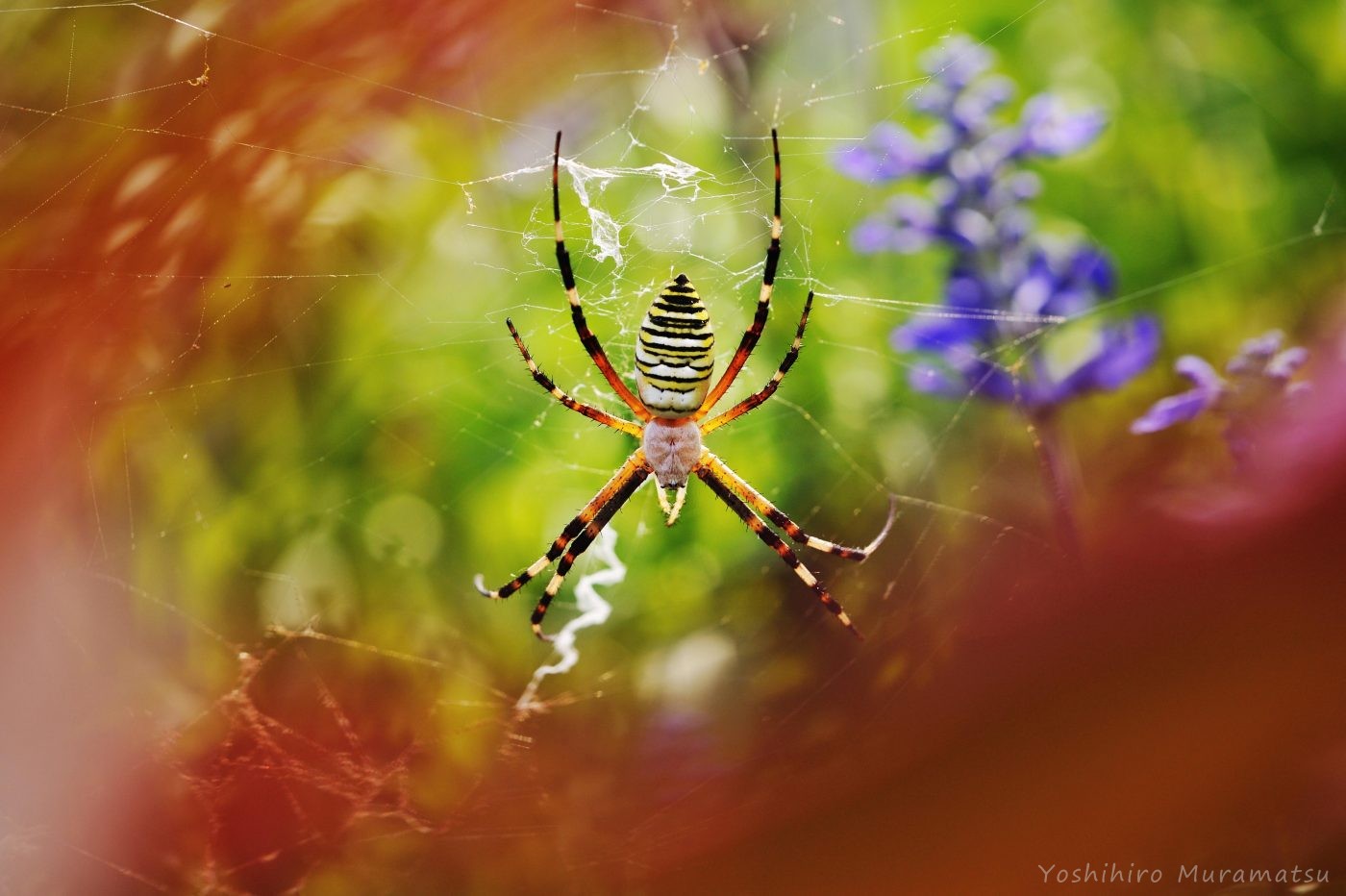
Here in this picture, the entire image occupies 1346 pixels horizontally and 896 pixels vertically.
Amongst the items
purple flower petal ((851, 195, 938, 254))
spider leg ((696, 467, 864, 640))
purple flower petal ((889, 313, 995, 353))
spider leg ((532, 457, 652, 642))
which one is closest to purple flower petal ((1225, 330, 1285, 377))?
purple flower petal ((889, 313, 995, 353))

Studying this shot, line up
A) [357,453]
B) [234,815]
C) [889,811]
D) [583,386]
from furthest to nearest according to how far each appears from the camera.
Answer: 1. [583,386]
2. [357,453]
3. [234,815]
4. [889,811]

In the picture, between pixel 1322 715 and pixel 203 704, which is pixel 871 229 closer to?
pixel 1322 715

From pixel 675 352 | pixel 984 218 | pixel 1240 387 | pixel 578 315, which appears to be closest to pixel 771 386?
pixel 675 352

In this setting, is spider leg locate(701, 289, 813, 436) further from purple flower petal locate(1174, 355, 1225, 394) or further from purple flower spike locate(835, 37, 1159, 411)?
purple flower petal locate(1174, 355, 1225, 394)

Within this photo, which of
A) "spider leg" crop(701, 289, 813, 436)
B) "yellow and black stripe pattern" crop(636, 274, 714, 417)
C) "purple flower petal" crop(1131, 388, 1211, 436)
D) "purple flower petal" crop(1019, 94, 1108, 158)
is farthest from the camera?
"purple flower petal" crop(1131, 388, 1211, 436)

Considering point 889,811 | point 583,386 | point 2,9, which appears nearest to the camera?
point 2,9

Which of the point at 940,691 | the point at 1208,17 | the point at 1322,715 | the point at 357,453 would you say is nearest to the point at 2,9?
the point at 357,453

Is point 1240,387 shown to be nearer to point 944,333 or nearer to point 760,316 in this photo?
point 944,333
